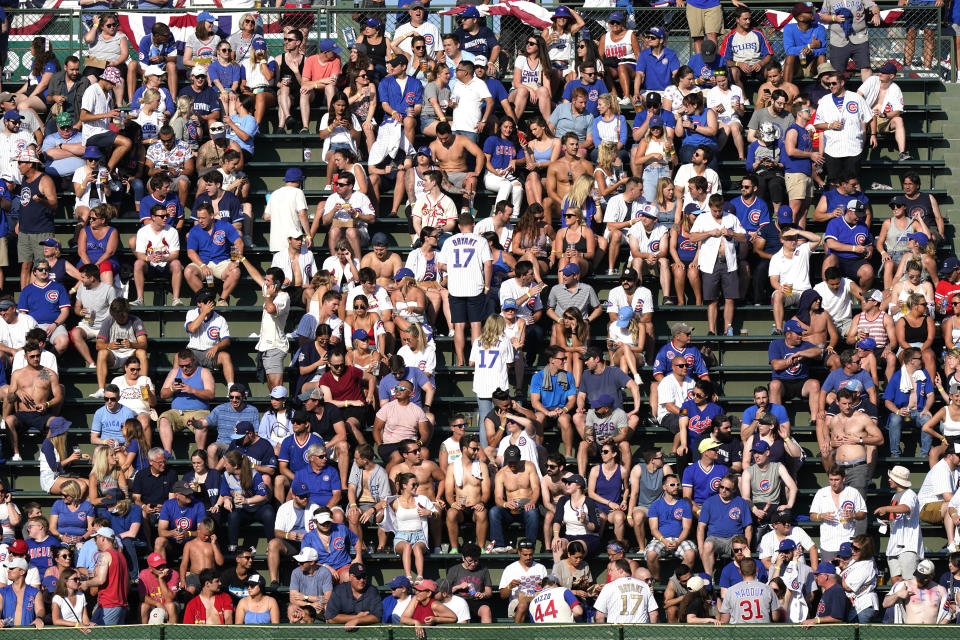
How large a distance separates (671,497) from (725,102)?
23.0ft

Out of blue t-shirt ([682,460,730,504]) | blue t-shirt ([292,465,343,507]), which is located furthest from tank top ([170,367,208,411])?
blue t-shirt ([682,460,730,504])

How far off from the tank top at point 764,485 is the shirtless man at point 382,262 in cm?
539

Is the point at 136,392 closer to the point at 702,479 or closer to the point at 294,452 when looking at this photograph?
the point at 294,452

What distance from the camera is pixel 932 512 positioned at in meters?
21.1

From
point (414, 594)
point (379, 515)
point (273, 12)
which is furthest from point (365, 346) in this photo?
point (273, 12)

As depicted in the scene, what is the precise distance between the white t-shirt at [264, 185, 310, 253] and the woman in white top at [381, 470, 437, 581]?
457 cm

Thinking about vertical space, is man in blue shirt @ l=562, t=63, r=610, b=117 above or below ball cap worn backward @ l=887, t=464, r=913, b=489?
above

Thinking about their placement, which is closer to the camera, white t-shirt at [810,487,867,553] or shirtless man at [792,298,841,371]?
white t-shirt at [810,487,867,553]

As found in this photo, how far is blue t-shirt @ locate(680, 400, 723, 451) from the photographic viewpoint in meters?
21.4

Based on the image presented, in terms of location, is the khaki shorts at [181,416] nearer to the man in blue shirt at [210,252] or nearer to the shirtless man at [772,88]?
the man in blue shirt at [210,252]

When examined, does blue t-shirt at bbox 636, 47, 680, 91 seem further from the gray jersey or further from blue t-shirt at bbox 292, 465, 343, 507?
the gray jersey

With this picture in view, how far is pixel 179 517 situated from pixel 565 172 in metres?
7.32

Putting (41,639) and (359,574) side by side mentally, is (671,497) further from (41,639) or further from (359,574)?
(41,639)

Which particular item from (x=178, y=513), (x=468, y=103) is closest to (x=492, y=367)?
(x=178, y=513)
